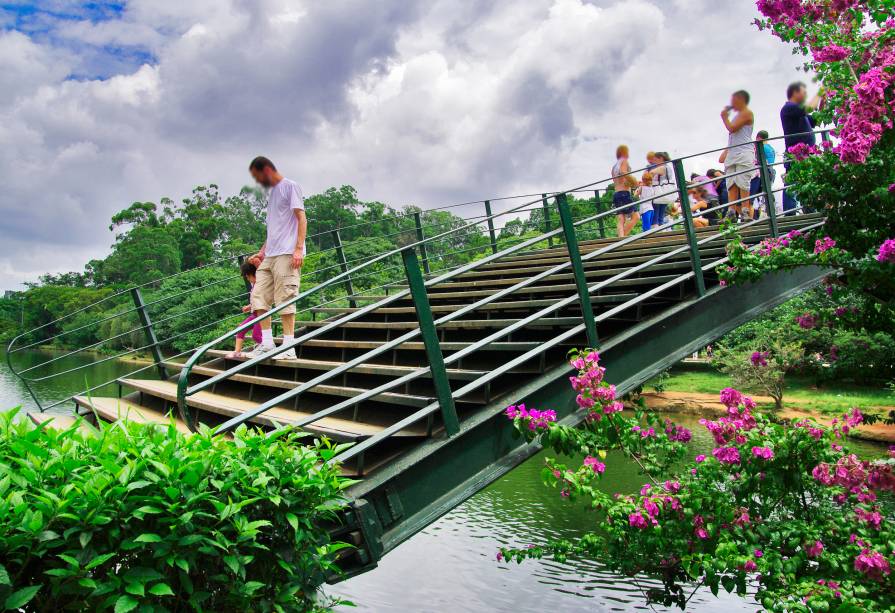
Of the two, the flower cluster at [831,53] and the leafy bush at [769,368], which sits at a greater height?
the flower cluster at [831,53]

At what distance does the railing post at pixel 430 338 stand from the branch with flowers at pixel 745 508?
412 mm

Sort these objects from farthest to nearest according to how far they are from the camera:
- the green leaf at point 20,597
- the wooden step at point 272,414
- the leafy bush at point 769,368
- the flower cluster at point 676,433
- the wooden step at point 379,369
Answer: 1. the leafy bush at point 769,368
2. the flower cluster at point 676,433
3. the wooden step at point 379,369
4. the wooden step at point 272,414
5. the green leaf at point 20,597

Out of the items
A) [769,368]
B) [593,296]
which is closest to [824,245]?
[593,296]

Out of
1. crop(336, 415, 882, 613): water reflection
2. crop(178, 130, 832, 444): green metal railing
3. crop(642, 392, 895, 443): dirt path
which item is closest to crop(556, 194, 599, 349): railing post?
crop(178, 130, 832, 444): green metal railing

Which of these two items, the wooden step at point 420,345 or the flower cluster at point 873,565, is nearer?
the flower cluster at point 873,565

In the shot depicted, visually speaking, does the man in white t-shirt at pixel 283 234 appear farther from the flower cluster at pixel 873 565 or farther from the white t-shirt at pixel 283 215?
the flower cluster at pixel 873 565

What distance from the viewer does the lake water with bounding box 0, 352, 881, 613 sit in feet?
26.7

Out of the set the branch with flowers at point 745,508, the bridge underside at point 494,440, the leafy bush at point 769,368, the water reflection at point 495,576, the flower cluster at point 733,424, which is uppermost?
the bridge underside at point 494,440

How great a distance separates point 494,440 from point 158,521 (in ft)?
6.85

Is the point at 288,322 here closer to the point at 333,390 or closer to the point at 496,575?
the point at 333,390

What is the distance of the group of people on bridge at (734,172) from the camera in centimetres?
750

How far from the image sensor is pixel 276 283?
5531mm

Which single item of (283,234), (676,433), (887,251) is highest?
(283,234)

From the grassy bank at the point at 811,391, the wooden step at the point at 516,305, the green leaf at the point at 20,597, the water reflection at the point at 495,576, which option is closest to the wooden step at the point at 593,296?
the wooden step at the point at 516,305
